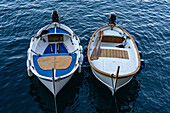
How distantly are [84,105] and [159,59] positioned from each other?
1209 centimetres

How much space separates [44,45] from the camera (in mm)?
20266

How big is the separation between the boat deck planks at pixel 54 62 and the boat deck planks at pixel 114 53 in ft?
12.1

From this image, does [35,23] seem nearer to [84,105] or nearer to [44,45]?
[44,45]

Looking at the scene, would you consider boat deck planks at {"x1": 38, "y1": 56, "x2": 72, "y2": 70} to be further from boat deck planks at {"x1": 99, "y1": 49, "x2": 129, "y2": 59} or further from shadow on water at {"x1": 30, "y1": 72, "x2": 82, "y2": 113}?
boat deck planks at {"x1": 99, "y1": 49, "x2": 129, "y2": 59}

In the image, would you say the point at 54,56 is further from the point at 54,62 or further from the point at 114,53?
the point at 114,53

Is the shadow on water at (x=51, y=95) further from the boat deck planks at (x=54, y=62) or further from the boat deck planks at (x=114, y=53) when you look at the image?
the boat deck planks at (x=114, y=53)

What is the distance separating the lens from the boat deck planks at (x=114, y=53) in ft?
58.8

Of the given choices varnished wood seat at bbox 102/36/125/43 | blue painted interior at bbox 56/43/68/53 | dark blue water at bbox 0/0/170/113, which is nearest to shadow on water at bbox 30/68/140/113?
dark blue water at bbox 0/0/170/113

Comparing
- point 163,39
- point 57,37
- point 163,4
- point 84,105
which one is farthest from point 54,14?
point 163,4

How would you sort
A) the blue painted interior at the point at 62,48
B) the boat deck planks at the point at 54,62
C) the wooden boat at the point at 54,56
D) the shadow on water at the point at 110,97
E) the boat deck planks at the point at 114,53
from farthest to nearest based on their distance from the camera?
the blue painted interior at the point at 62,48, the boat deck planks at the point at 114,53, the boat deck planks at the point at 54,62, the shadow on water at the point at 110,97, the wooden boat at the point at 54,56

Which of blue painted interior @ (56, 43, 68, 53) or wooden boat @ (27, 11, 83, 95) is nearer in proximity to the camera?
wooden boat @ (27, 11, 83, 95)

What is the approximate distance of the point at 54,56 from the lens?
17.9 metres

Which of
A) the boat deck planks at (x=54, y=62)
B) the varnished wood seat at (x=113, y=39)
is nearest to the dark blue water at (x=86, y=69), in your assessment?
the boat deck planks at (x=54, y=62)

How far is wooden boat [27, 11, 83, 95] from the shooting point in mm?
15555
